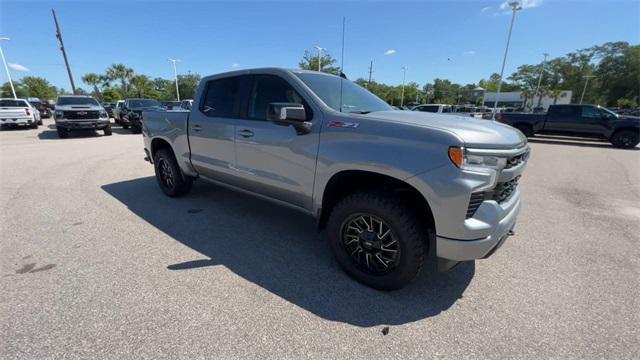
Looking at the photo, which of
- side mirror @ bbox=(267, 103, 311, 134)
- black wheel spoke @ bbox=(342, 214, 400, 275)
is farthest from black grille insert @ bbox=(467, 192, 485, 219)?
side mirror @ bbox=(267, 103, 311, 134)

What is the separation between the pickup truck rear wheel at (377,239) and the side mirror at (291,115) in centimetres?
78

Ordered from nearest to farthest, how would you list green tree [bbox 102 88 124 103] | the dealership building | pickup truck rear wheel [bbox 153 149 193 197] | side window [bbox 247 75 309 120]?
side window [bbox 247 75 309 120]
pickup truck rear wheel [bbox 153 149 193 197]
the dealership building
green tree [bbox 102 88 124 103]

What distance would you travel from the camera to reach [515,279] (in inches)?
110

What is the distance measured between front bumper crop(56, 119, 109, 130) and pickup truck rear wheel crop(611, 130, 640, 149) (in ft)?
72.7

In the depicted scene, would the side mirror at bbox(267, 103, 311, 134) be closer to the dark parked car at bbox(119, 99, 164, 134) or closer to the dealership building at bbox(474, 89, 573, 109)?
the dark parked car at bbox(119, 99, 164, 134)

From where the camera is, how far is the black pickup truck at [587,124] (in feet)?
39.7

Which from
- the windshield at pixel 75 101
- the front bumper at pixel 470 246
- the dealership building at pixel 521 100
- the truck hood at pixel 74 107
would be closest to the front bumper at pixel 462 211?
the front bumper at pixel 470 246

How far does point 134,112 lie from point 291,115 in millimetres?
16496

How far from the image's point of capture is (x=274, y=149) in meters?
3.06

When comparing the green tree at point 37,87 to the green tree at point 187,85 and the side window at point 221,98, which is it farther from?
the side window at point 221,98

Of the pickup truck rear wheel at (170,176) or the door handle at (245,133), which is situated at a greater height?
the door handle at (245,133)

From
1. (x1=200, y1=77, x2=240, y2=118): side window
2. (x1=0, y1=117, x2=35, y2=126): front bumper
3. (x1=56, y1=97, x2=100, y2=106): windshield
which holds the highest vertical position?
(x1=200, y1=77, x2=240, y2=118): side window

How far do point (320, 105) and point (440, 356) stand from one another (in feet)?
7.08

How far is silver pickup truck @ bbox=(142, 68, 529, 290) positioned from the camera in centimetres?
209
